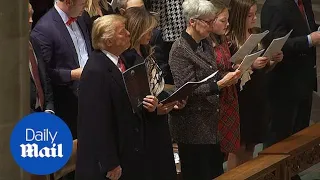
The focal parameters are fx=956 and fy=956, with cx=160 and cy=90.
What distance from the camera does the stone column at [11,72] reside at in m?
4.04

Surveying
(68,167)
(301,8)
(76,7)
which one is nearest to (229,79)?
(76,7)

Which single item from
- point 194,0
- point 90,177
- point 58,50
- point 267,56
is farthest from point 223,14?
point 90,177

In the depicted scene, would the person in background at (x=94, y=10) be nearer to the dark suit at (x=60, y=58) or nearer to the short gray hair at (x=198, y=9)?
the dark suit at (x=60, y=58)

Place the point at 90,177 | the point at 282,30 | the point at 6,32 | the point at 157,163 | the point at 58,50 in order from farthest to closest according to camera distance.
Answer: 1. the point at 282,30
2. the point at 58,50
3. the point at 157,163
4. the point at 90,177
5. the point at 6,32

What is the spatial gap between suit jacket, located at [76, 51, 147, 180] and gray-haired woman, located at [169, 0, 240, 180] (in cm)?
76

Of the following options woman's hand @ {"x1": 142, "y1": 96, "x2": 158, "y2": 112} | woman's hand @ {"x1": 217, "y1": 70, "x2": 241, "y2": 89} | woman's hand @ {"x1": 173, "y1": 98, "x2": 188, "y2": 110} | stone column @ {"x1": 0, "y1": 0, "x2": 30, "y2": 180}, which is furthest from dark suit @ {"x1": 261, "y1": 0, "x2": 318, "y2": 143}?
stone column @ {"x1": 0, "y1": 0, "x2": 30, "y2": 180}

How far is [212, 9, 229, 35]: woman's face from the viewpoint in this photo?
627 centimetres

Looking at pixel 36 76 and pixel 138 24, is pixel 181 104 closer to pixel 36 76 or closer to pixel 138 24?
pixel 138 24

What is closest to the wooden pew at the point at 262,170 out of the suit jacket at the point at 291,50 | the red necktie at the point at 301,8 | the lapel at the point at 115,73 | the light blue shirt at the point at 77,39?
the lapel at the point at 115,73

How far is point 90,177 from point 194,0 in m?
1.51

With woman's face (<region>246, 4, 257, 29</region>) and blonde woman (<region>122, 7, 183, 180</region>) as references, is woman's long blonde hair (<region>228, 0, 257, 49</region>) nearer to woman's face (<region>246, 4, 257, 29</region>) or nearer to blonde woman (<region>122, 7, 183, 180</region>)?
woman's face (<region>246, 4, 257, 29</region>)

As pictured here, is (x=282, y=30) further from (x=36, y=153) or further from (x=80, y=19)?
(x=36, y=153)

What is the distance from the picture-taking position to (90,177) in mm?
5305

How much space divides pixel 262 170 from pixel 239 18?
1.35m
